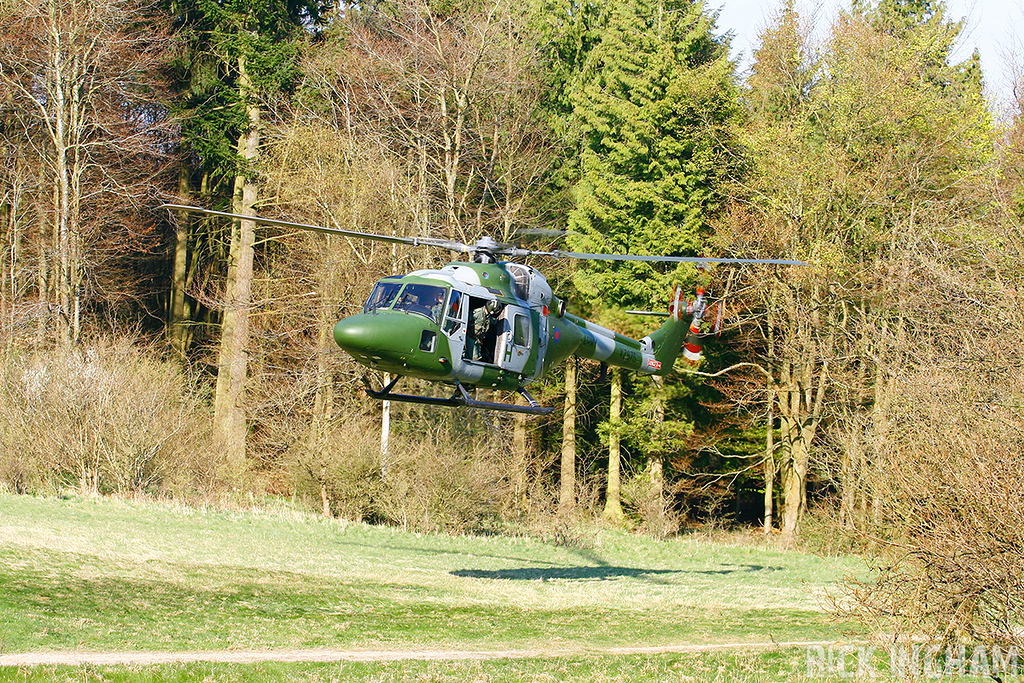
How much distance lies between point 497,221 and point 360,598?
15.7 metres

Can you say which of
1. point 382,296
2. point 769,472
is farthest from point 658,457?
point 382,296

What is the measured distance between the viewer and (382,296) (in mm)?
15016

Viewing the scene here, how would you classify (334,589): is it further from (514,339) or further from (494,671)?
(494,671)

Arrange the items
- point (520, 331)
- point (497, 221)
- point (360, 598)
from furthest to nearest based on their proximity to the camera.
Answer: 1. point (497, 221)
2. point (360, 598)
3. point (520, 331)

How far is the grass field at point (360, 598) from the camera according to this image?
43.7 ft

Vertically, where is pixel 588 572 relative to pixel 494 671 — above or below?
above

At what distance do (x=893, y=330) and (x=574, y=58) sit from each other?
506 inches

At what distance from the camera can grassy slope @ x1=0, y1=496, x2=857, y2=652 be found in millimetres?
14594

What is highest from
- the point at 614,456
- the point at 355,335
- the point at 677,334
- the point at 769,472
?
the point at 677,334

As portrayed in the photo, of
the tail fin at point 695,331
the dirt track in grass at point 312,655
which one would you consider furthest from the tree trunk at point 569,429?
the dirt track in grass at point 312,655

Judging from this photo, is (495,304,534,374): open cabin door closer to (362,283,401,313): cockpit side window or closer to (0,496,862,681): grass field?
A: (362,283,401,313): cockpit side window

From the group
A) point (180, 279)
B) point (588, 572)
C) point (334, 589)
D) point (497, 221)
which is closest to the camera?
point (334, 589)

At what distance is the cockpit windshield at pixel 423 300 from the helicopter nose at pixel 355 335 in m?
0.84

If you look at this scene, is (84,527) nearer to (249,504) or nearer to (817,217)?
(249,504)
